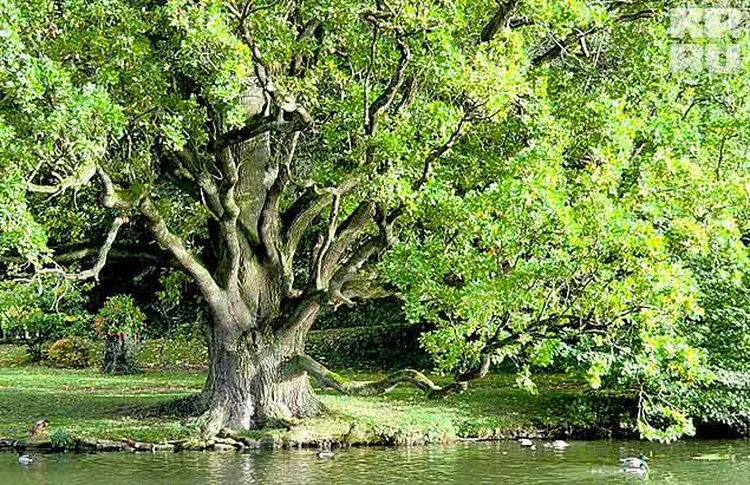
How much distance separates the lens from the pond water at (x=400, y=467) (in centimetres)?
1484

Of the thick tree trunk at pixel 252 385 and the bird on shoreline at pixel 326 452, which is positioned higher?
the thick tree trunk at pixel 252 385

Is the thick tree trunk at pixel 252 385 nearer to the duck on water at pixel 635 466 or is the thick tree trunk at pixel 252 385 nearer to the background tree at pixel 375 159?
the background tree at pixel 375 159

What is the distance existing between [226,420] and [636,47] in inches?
423

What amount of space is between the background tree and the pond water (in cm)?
140

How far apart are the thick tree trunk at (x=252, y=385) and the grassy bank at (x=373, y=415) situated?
506mm

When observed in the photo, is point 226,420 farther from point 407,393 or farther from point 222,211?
point 407,393

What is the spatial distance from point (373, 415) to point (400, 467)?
4.63 m

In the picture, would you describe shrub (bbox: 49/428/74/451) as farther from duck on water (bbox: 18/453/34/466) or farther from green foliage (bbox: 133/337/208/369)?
green foliage (bbox: 133/337/208/369)

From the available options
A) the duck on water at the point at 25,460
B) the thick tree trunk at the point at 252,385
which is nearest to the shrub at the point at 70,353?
the thick tree trunk at the point at 252,385

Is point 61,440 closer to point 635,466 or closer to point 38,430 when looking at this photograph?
point 38,430

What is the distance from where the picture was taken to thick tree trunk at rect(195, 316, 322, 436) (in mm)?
19469

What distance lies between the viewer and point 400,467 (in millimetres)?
16156

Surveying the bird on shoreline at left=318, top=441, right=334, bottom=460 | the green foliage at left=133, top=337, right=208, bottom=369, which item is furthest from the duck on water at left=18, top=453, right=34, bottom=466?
the green foliage at left=133, top=337, right=208, bottom=369

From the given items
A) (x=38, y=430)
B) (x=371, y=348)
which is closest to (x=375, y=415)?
(x=38, y=430)
